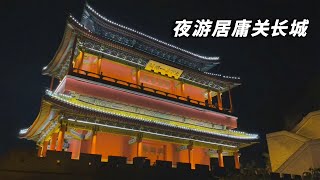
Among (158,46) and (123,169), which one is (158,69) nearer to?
(158,46)

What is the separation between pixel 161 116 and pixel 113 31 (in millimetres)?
7592

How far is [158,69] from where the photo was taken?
24.2 meters

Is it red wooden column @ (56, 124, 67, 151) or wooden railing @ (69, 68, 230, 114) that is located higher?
wooden railing @ (69, 68, 230, 114)

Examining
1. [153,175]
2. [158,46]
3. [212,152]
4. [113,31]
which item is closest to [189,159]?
[212,152]

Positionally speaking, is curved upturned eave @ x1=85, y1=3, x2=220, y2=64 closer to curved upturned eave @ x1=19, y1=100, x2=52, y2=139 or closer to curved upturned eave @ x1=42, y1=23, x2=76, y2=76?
curved upturned eave @ x1=42, y1=23, x2=76, y2=76

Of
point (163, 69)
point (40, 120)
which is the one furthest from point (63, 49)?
point (163, 69)

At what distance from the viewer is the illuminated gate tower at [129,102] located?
18672 millimetres

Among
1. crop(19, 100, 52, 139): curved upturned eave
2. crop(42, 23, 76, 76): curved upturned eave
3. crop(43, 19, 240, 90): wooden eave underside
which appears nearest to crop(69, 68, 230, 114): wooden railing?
crop(42, 23, 76, 76): curved upturned eave

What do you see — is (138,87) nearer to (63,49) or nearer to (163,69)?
(163,69)

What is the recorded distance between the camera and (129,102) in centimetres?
2097

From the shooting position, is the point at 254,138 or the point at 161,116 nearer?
the point at 161,116

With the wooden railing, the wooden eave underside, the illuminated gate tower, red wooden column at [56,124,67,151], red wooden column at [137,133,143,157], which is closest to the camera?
red wooden column at [56,124,67,151]

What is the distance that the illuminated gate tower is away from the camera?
18.7 m

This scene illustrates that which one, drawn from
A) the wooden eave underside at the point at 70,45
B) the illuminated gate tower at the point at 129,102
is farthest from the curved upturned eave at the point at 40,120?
the wooden eave underside at the point at 70,45
